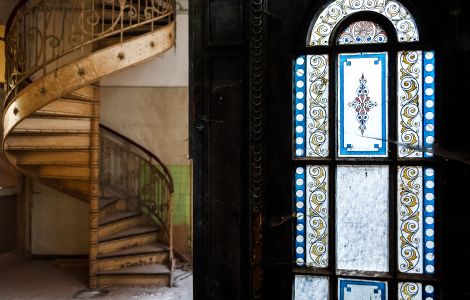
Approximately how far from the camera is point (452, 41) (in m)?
1.38

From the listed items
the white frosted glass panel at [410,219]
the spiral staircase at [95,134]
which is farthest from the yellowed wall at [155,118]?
the white frosted glass panel at [410,219]

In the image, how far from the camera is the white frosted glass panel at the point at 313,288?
150 centimetres

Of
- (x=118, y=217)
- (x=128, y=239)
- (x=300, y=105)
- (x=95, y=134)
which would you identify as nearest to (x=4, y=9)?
(x=95, y=134)

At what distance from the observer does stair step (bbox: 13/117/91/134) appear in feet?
15.7

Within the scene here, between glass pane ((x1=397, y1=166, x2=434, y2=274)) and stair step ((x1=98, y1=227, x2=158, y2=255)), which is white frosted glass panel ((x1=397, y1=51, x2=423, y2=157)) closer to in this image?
glass pane ((x1=397, y1=166, x2=434, y2=274))

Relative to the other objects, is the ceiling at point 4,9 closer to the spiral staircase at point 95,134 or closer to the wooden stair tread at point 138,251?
the spiral staircase at point 95,134

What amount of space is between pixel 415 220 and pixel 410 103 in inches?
14.9

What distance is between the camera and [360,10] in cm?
146

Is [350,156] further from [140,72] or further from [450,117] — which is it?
[140,72]

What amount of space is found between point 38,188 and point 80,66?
3.16 meters

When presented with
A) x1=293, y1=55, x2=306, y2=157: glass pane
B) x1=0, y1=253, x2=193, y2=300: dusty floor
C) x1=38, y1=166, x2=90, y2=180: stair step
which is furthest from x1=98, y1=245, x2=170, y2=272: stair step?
x1=293, y1=55, x2=306, y2=157: glass pane

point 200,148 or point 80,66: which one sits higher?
point 80,66

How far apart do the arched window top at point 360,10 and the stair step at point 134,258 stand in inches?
188

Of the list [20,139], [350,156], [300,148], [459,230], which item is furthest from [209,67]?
[20,139]
